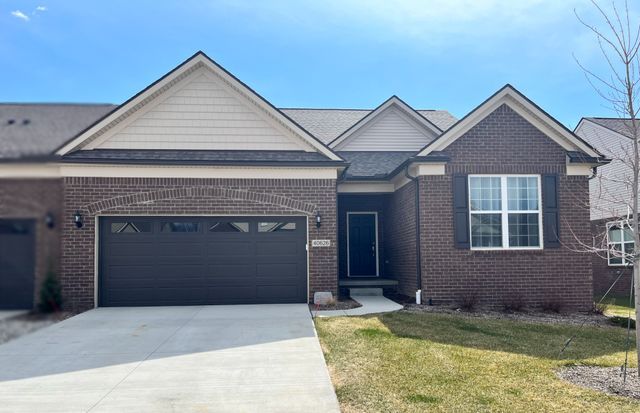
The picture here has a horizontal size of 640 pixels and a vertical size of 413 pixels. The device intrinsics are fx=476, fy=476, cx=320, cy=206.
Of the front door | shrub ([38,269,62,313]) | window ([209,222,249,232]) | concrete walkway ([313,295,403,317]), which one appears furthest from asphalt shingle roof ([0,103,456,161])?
the front door

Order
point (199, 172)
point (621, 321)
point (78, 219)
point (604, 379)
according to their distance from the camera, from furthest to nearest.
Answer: point (199, 172), point (78, 219), point (621, 321), point (604, 379)

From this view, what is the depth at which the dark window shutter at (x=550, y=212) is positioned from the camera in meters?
11.5

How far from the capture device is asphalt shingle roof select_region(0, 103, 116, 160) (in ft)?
3.45

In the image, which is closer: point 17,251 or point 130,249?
point 17,251

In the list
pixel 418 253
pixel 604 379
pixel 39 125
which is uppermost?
pixel 39 125

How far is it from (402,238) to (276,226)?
3.58m

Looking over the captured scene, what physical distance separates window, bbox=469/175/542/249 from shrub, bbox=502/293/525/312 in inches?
47.4

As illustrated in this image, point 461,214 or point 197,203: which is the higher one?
point 197,203

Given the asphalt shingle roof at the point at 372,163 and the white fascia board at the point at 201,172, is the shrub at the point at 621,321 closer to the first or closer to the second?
the asphalt shingle roof at the point at 372,163

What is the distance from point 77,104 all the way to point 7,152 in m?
0.29

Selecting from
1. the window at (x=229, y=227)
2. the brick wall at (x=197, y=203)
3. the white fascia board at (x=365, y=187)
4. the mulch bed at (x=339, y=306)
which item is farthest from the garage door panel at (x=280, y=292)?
the white fascia board at (x=365, y=187)

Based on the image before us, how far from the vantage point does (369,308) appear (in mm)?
11039

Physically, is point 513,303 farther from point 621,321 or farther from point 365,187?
point 365,187

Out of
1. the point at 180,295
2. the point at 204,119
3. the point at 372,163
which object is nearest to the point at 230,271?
the point at 180,295
